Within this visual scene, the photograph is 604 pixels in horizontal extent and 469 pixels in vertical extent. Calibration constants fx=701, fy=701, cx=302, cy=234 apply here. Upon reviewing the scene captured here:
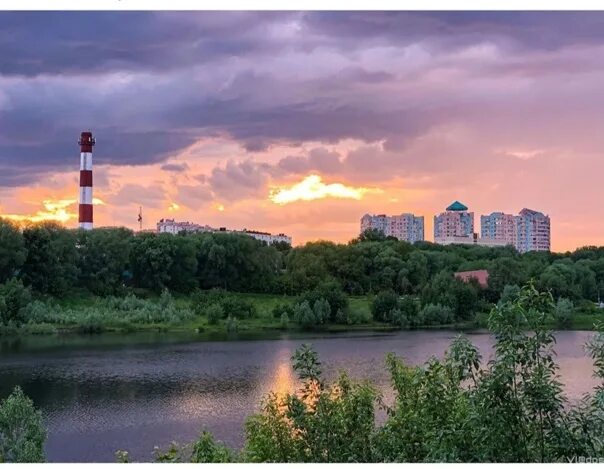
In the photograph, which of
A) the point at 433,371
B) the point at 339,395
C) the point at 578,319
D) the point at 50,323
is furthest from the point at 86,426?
the point at 578,319

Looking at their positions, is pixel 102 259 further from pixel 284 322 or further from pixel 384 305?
pixel 384 305

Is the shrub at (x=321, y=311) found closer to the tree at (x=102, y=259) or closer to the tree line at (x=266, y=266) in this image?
the tree line at (x=266, y=266)

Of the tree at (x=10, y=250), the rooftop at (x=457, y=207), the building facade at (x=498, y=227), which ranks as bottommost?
the tree at (x=10, y=250)

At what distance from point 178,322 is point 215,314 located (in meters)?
1.12

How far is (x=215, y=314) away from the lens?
20.2 metres

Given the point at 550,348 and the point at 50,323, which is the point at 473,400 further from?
the point at 50,323

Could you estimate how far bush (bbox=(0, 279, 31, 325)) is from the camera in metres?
18.1

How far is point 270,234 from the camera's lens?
111 feet

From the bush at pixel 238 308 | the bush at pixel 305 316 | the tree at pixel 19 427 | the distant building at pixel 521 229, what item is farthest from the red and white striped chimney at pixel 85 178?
the tree at pixel 19 427

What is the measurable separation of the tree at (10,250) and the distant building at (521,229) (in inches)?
609

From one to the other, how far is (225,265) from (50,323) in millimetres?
6757

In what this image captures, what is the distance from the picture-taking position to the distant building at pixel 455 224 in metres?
24.1

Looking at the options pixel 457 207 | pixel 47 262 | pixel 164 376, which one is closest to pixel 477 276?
pixel 457 207
